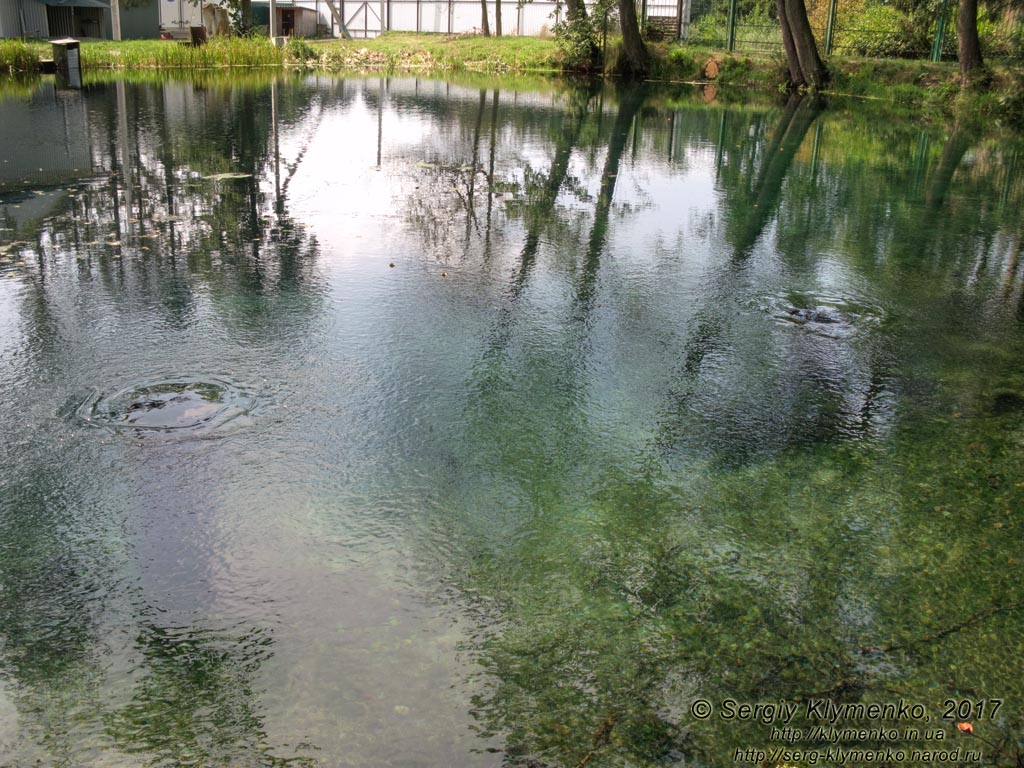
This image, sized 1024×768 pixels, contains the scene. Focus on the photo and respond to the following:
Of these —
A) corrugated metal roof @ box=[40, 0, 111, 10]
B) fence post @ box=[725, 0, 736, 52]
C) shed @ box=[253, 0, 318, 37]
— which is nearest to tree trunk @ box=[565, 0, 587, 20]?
fence post @ box=[725, 0, 736, 52]

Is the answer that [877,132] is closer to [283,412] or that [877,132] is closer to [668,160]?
[668,160]

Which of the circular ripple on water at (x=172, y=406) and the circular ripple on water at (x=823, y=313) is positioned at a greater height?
the circular ripple on water at (x=823, y=313)

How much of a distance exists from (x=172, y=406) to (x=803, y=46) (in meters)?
22.2

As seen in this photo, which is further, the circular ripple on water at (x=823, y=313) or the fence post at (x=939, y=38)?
the fence post at (x=939, y=38)

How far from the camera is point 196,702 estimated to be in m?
2.70

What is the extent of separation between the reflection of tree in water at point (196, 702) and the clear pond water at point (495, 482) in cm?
1

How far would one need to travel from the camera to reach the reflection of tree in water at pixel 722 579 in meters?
2.76

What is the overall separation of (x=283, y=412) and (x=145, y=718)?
2003mm

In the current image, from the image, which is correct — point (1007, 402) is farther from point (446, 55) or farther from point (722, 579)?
point (446, 55)

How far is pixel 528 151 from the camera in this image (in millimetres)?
12344

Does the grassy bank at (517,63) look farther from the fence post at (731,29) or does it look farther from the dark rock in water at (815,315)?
the dark rock in water at (815,315)

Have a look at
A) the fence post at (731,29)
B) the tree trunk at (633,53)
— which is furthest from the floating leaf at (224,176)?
the fence post at (731,29)

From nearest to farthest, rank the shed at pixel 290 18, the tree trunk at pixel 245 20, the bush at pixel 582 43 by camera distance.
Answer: the bush at pixel 582 43 < the tree trunk at pixel 245 20 < the shed at pixel 290 18

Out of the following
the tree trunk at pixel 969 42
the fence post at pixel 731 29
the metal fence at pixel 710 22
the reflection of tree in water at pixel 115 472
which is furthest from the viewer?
the fence post at pixel 731 29
